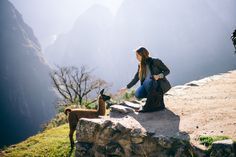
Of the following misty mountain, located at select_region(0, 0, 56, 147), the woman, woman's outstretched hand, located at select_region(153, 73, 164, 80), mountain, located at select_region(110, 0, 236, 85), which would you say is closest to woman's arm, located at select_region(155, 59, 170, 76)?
the woman

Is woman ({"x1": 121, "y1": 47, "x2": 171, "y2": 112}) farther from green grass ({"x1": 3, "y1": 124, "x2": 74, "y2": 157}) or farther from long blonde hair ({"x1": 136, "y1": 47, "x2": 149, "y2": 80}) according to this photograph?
green grass ({"x1": 3, "y1": 124, "x2": 74, "y2": 157})

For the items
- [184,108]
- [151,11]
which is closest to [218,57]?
[151,11]

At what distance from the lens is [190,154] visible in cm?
602

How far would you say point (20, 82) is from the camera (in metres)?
152

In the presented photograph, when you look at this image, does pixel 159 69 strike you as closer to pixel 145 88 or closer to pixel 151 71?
pixel 151 71

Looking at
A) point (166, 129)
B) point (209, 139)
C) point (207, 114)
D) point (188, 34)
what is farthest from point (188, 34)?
point (209, 139)

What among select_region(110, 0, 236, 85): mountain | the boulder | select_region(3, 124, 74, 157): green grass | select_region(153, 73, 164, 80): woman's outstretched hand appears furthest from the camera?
select_region(110, 0, 236, 85): mountain

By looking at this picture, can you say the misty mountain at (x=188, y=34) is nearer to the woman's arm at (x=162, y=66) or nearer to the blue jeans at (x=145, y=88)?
the blue jeans at (x=145, y=88)

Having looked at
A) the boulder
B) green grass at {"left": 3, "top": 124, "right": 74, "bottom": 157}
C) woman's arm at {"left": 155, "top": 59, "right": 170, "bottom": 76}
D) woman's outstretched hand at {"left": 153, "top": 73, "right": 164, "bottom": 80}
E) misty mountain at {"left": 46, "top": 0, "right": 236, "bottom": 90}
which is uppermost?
misty mountain at {"left": 46, "top": 0, "right": 236, "bottom": 90}

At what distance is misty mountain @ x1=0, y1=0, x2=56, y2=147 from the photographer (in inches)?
5472

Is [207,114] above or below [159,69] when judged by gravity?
below

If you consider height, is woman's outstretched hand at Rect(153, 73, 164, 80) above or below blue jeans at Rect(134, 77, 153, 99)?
above

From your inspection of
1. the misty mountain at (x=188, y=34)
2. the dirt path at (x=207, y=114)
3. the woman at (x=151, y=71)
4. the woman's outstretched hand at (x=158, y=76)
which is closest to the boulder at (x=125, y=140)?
the dirt path at (x=207, y=114)

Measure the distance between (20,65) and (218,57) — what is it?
99.6 metres
